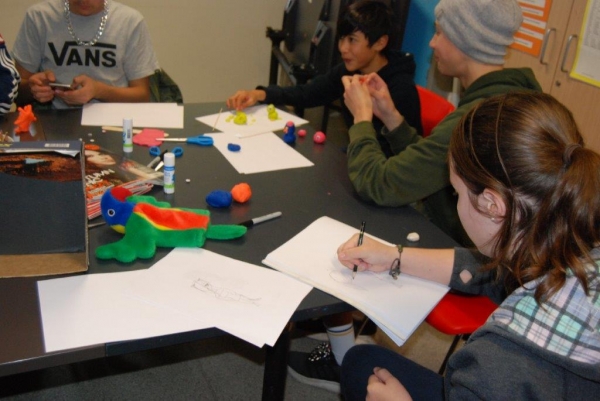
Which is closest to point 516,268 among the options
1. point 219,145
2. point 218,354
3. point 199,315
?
point 199,315

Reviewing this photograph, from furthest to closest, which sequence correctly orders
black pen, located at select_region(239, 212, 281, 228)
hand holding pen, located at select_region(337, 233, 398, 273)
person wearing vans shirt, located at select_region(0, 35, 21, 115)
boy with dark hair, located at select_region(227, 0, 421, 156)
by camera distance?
boy with dark hair, located at select_region(227, 0, 421, 156) < person wearing vans shirt, located at select_region(0, 35, 21, 115) < black pen, located at select_region(239, 212, 281, 228) < hand holding pen, located at select_region(337, 233, 398, 273)

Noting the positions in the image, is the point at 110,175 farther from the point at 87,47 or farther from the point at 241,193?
the point at 87,47

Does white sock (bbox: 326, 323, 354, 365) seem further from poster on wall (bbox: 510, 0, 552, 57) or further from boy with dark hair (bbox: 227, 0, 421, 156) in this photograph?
poster on wall (bbox: 510, 0, 552, 57)

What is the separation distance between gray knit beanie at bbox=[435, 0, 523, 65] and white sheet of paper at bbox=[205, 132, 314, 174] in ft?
1.76

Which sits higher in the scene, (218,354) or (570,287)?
(570,287)

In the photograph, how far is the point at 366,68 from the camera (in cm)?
205

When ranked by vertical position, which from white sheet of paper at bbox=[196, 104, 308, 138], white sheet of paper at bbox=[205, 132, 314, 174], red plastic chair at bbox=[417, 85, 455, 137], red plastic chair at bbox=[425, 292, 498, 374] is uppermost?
red plastic chair at bbox=[417, 85, 455, 137]

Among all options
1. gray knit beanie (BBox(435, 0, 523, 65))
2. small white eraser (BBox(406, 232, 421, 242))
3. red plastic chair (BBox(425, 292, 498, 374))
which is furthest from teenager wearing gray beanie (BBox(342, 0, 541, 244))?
red plastic chair (BBox(425, 292, 498, 374))

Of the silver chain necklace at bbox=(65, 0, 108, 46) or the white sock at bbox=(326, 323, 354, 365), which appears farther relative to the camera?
the silver chain necklace at bbox=(65, 0, 108, 46)

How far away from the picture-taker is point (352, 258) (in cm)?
109

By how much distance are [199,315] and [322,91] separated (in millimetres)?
1380

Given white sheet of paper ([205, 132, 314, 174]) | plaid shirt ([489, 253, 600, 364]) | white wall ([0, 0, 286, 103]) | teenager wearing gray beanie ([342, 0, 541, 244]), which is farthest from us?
white wall ([0, 0, 286, 103])

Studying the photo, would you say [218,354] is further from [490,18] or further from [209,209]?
[490,18]

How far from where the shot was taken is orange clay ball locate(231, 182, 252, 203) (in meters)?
1.28
